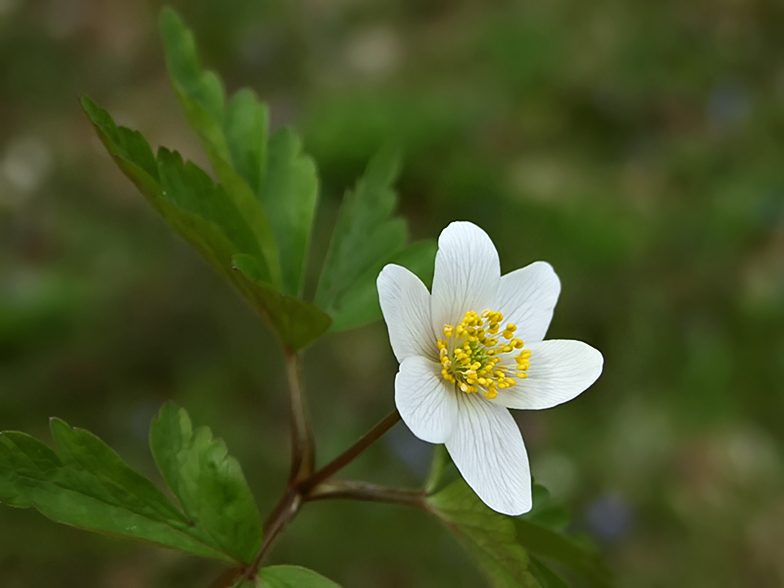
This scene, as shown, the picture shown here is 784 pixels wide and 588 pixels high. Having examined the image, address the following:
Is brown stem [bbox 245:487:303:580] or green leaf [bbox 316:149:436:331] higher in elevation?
green leaf [bbox 316:149:436:331]

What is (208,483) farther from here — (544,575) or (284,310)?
(544,575)

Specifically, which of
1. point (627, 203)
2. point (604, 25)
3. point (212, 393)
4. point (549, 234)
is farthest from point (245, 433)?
point (604, 25)

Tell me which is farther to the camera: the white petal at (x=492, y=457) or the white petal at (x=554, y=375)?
the white petal at (x=554, y=375)

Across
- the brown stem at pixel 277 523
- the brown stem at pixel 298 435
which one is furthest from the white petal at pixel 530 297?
the brown stem at pixel 277 523

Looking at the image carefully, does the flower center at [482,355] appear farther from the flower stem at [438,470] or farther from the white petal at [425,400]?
the flower stem at [438,470]

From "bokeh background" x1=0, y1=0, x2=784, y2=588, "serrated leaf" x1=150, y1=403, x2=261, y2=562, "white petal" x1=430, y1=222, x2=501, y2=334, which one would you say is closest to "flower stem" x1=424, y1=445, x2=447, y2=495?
"white petal" x1=430, y1=222, x2=501, y2=334

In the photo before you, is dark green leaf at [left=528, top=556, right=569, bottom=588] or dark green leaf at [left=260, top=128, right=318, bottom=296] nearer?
dark green leaf at [left=528, top=556, right=569, bottom=588]

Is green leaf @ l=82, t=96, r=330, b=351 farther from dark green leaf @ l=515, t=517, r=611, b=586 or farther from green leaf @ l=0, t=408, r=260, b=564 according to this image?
dark green leaf @ l=515, t=517, r=611, b=586
